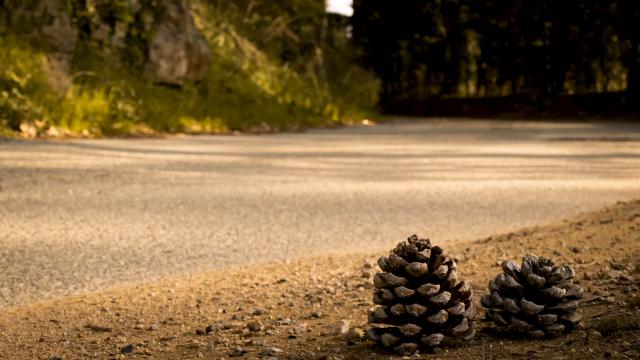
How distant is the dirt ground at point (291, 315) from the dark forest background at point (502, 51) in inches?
817

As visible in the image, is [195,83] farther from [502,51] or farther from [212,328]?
[502,51]

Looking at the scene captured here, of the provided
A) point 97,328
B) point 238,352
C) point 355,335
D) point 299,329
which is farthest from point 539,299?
point 97,328

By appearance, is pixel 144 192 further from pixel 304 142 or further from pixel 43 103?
pixel 304 142

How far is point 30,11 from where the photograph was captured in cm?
1178

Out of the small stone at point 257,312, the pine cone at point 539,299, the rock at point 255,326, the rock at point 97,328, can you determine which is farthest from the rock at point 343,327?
the rock at point 97,328

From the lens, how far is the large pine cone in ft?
7.02

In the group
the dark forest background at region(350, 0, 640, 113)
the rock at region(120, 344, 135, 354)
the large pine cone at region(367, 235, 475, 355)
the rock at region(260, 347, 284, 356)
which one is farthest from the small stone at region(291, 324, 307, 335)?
the dark forest background at region(350, 0, 640, 113)

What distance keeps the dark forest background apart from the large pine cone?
72.2 feet

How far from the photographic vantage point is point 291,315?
2.76m

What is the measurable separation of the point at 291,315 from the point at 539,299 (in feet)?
2.98

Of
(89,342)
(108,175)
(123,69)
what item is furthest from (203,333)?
(123,69)

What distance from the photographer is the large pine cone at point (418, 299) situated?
7.02ft

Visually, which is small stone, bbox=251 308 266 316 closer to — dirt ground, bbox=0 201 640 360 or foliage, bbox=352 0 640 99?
dirt ground, bbox=0 201 640 360

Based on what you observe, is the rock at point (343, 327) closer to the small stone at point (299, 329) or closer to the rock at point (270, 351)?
the small stone at point (299, 329)
